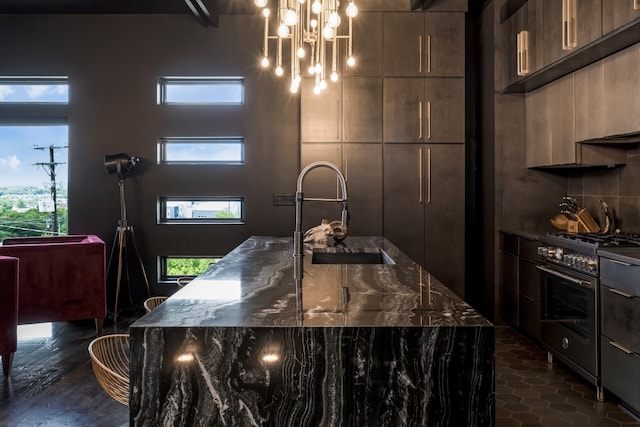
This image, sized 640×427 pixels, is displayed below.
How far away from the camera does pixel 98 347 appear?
1.60m

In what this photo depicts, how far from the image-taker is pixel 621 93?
283 centimetres

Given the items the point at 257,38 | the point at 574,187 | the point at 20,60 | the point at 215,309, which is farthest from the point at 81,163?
the point at 574,187

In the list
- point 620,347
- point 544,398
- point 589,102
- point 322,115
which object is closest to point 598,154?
point 589,102

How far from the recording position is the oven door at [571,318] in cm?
268

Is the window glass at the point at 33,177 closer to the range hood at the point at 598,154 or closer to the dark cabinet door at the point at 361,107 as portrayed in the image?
the dark cabinet door at the point at 361,107

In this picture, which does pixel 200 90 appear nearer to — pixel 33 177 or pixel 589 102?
pixel 33 177

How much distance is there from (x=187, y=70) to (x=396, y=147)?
7.33 feet

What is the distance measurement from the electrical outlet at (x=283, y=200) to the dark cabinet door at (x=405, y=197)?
975mm

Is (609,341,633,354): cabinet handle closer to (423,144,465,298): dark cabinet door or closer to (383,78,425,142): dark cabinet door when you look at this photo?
(423,144,465,298): dark cabinet door

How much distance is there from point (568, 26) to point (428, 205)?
182 centimetres

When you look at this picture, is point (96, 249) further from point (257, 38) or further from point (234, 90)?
point (257, 38)

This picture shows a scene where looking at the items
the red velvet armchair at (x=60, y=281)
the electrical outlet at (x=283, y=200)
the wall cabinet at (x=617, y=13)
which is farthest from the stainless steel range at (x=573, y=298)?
the red velvet armchair at (x=60, y=281)

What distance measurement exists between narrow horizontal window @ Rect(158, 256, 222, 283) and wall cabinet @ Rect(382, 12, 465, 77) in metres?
2.57

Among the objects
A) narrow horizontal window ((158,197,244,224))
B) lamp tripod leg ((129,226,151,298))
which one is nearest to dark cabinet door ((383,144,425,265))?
narrow horizontal window ((158,197,244,224))
